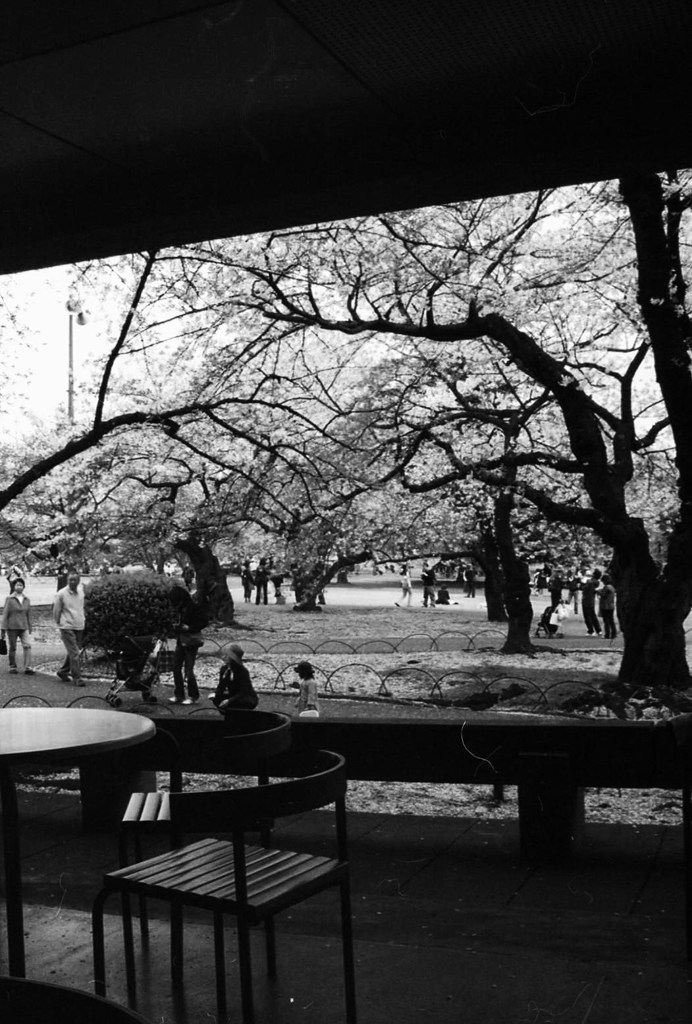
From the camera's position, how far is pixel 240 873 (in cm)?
311

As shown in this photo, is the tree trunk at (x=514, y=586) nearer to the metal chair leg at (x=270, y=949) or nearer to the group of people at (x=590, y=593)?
the group of people at (x=590, y=593)

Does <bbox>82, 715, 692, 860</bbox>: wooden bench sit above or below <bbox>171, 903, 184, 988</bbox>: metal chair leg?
above

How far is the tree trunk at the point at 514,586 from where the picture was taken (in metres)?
18.8

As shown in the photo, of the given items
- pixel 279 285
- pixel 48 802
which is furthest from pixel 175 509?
pixel 48 802

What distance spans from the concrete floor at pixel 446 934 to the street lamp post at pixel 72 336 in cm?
746

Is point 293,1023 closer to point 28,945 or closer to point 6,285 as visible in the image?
point 28,945

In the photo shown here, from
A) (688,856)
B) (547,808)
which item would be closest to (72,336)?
(547,808)

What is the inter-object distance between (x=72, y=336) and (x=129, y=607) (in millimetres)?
5485

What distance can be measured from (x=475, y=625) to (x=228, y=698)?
66.1ft

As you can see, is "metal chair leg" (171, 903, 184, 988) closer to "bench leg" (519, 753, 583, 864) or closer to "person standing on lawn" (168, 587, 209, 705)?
"bench leg" (519, 753, 583, 864)

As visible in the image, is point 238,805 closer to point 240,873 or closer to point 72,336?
point 240,873

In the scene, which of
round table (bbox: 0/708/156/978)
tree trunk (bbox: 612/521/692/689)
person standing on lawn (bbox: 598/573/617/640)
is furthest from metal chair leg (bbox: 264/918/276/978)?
person standing on lawn (bbox: 598/573/617/640)

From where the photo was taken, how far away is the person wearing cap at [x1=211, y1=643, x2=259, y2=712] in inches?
362

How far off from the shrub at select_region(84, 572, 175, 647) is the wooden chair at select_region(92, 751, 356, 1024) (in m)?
13.9
